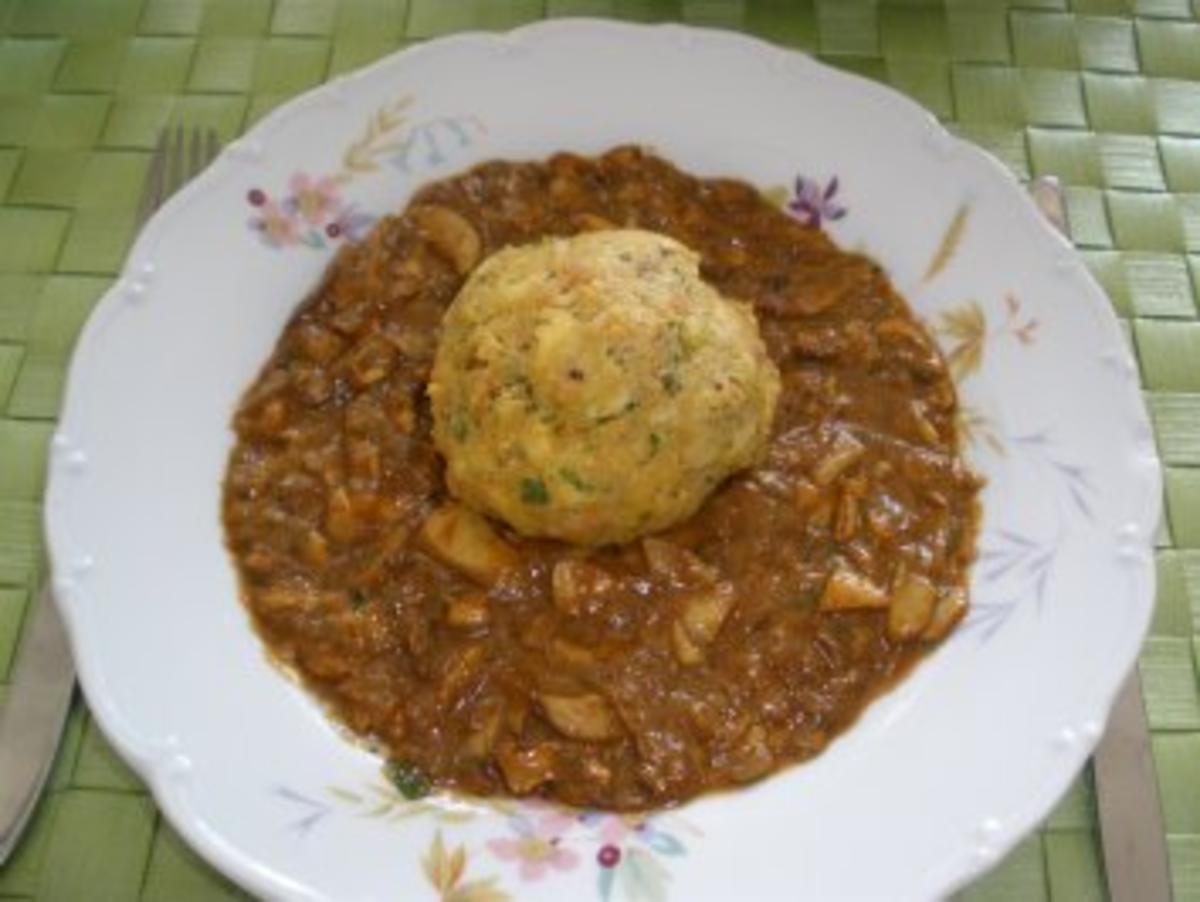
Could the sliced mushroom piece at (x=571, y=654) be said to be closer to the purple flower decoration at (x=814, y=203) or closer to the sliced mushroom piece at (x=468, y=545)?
the sliced mushroom piece at (x=468, y=545)

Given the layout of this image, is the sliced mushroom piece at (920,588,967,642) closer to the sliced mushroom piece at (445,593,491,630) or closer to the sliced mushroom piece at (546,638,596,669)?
the sliced mushroom piece at (546,638,596,669)

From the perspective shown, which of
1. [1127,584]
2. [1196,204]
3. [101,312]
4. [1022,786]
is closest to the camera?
[1022,786]

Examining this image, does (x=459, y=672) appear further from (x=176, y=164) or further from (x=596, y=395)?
(x=176, y=164)

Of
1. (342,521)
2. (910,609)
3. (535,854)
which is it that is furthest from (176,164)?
(910,609)

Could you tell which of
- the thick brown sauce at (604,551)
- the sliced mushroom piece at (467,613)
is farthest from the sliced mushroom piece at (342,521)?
the sliced mushroom piece at (467,613)

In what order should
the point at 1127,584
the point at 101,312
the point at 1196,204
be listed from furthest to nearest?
the point at 1196,204, the point at 101,312, the point at 1127,584

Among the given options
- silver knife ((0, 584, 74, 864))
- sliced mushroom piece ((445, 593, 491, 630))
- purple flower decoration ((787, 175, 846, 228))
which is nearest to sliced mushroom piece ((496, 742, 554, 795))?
sliced mushroom piece ((445, 593, 491, 630))

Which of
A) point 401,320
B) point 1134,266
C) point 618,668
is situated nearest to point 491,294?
point 401,320

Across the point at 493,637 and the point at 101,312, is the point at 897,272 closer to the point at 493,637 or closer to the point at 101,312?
the point at 493,637
